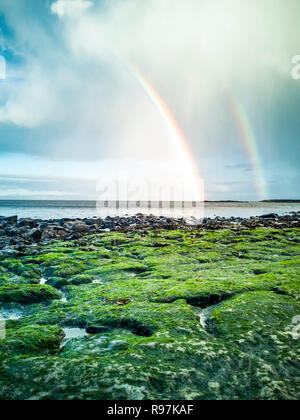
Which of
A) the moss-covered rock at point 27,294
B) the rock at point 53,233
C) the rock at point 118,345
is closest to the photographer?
the rock at point 118,345

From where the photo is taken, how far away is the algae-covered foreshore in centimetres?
401

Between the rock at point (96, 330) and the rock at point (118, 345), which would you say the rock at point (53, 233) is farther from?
the rock at point (118, 345)

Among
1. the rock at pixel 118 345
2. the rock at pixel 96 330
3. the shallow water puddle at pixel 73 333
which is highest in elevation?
the rock at pixel 118 345

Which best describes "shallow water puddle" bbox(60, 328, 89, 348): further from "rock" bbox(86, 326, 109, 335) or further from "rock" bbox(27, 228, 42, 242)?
"rock" bbox(27, 228, 42, 242)

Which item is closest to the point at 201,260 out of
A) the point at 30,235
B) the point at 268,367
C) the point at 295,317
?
the point at 295,317

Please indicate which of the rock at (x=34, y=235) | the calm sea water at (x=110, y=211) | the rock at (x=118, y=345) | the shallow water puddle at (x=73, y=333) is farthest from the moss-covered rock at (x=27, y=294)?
the calm sea water at (x=110, y=211)

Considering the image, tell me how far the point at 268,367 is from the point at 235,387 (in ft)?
2.79

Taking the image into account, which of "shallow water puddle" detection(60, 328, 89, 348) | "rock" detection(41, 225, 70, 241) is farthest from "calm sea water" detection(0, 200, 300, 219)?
"shallow water puddle" detection(60, 328, 89, 348)

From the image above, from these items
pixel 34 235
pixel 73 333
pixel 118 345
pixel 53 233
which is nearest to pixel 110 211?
pixel 53 233

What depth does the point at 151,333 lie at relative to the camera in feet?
19.8

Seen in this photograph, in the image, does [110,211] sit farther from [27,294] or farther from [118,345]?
[118,345]

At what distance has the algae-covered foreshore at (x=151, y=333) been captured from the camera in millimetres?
4012

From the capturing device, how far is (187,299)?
8070 millimetres
